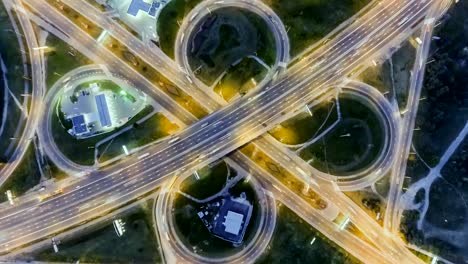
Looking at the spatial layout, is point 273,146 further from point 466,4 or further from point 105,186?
point 466,4

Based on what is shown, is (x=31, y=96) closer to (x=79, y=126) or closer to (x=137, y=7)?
(x=79, y=126)

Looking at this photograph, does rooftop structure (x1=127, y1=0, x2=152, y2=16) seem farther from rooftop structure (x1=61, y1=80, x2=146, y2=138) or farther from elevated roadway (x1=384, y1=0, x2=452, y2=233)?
elevated roadway (x1=384, y1=0, x2=452, y2=233)

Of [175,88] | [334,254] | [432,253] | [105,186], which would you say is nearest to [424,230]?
[432,253]

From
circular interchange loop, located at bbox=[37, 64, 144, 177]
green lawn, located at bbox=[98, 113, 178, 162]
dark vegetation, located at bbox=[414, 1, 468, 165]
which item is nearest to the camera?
circular interchange loop, located at bbox=[37, 64, 144, 177]

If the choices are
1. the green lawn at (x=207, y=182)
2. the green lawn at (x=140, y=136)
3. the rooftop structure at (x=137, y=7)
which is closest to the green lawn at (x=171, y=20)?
the rooftop structure at (x=137, y=7)

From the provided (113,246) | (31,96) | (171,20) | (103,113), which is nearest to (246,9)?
(171,20)

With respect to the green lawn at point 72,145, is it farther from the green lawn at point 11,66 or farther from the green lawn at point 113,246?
the green lawn at point 113,246

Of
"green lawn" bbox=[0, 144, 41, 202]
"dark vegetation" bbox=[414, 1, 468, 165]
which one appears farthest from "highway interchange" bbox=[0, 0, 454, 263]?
"dark vegetation" bbox=[414, 1, 468, 165]
